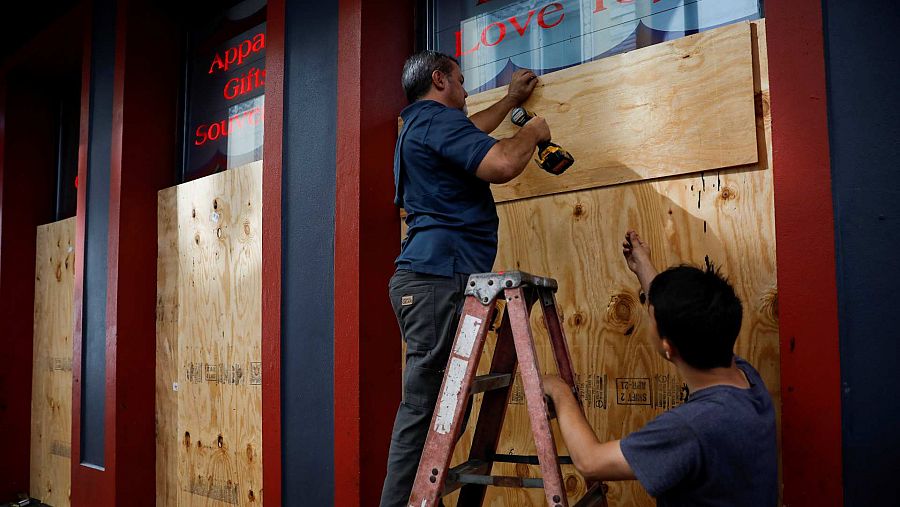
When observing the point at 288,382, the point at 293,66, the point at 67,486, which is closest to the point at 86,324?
the point at 67,486

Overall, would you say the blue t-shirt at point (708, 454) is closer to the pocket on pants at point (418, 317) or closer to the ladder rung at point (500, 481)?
the ladder rung at point (500, 481)

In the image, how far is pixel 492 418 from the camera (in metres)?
1.89

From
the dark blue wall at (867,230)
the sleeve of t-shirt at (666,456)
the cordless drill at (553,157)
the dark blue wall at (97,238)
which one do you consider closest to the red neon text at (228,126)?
the dark blue wall at (97,238)

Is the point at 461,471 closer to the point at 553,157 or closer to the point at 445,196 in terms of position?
the point at 445,196

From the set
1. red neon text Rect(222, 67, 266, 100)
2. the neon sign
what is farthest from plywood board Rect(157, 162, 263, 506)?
red neon text Rect(222, 67, 266, 100)

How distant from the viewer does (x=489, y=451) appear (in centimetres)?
188

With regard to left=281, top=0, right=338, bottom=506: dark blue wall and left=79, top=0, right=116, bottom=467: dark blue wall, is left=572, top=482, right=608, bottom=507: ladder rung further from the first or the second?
left=79, top=0, right=116, bottom=467: dark blue wall

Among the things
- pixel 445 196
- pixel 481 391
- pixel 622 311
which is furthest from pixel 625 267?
pixel 481 391

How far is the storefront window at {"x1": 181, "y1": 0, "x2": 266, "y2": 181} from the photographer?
395 centimetres

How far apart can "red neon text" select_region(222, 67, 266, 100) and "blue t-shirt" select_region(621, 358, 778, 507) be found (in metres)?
3.30

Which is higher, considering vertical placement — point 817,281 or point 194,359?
point 817,281

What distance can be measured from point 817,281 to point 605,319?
0.74m

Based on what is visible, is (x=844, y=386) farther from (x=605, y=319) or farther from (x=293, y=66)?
(x=293, y=66)

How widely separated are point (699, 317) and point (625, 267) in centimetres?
97
